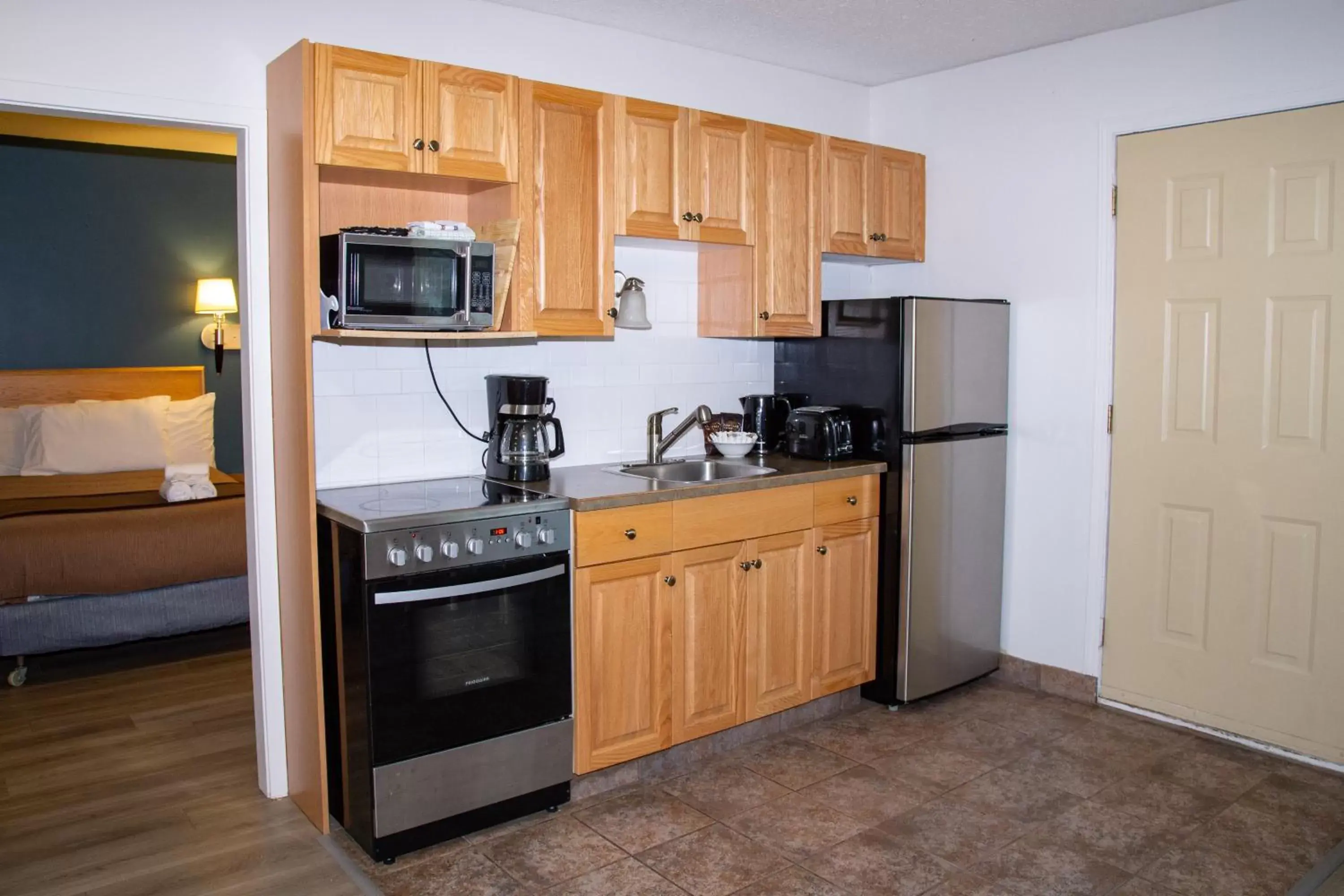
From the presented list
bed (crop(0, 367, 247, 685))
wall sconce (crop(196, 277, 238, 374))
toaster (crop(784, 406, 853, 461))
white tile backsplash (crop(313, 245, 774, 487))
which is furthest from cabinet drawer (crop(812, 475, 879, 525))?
wall sconce (crop(196, 277, 238, 374))

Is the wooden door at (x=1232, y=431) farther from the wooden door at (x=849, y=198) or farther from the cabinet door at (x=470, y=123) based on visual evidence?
the cabinet door at (x=470, y=123)

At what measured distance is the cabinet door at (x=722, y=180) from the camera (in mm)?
3631

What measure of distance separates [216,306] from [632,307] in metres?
3.76

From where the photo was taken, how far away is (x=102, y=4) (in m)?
2.78

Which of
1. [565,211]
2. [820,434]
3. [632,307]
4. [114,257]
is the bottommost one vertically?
[820,434]

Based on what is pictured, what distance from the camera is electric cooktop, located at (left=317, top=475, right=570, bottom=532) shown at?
2.71 meters

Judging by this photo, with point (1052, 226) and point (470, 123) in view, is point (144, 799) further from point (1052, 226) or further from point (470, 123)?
point (1052, 226)

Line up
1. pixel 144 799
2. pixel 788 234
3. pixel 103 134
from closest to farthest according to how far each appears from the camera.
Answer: pixel 144 799
pixel 788 234
pixel 103 134

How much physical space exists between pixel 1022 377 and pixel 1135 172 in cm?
89

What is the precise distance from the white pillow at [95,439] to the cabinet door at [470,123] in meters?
3.66

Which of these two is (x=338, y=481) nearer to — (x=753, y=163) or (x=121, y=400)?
(x=753, y=163)

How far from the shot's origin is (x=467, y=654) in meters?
2.85

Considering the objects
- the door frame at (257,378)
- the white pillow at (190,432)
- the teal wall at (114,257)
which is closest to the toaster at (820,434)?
the door frame at (257,378)

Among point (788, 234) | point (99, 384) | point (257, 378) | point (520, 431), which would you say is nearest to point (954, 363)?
point (788, 234)
